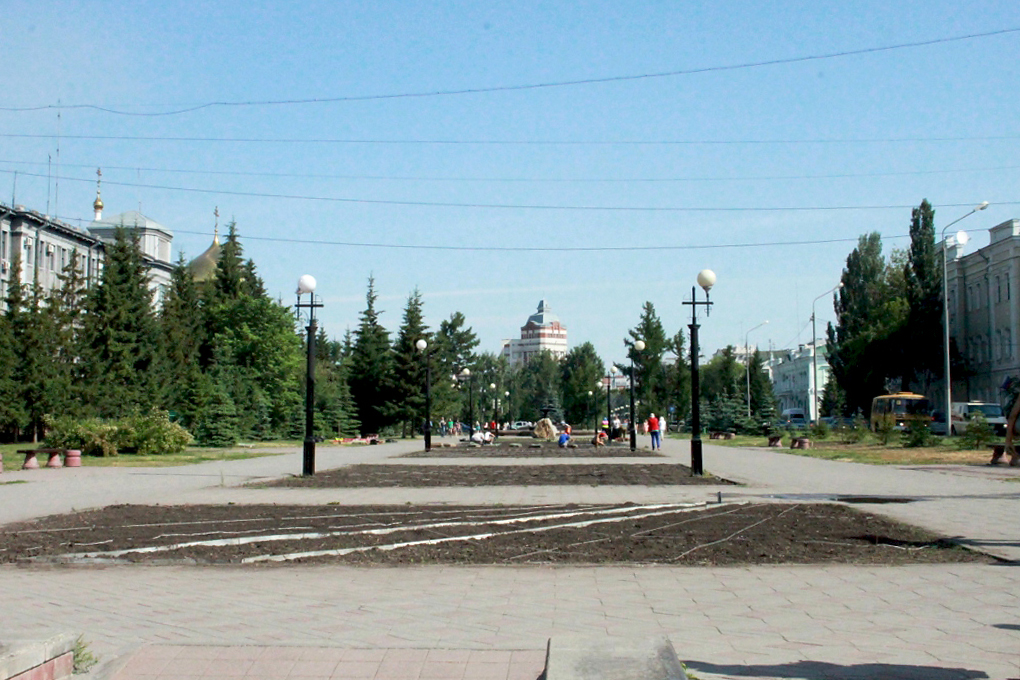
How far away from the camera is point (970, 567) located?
30.6 feet

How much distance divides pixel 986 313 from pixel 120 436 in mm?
58982

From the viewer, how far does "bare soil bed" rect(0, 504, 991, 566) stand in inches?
396

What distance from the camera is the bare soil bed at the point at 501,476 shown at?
70.1ft

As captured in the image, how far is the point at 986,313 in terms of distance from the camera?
71188 millimetres

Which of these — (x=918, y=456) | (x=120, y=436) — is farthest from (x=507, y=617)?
(x=120, y=436)

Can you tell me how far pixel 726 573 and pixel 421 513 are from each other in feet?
20.7

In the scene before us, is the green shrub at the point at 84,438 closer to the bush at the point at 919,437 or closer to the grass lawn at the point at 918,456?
the grass lawn at the point at 918,456

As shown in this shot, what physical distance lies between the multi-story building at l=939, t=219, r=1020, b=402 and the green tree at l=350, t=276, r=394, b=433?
41.0 metres

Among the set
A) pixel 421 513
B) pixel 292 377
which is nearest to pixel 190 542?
pixel 421 513

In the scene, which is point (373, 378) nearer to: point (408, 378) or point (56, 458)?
point (408, 378)

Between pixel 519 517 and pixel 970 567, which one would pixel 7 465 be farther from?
pixel 970 567

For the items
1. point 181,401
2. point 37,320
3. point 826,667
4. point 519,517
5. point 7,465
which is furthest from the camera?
point 181,401

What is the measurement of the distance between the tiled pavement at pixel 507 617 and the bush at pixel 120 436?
27.1 metres

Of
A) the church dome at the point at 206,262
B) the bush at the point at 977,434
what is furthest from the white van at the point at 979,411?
the church dome at the point at 206,262
